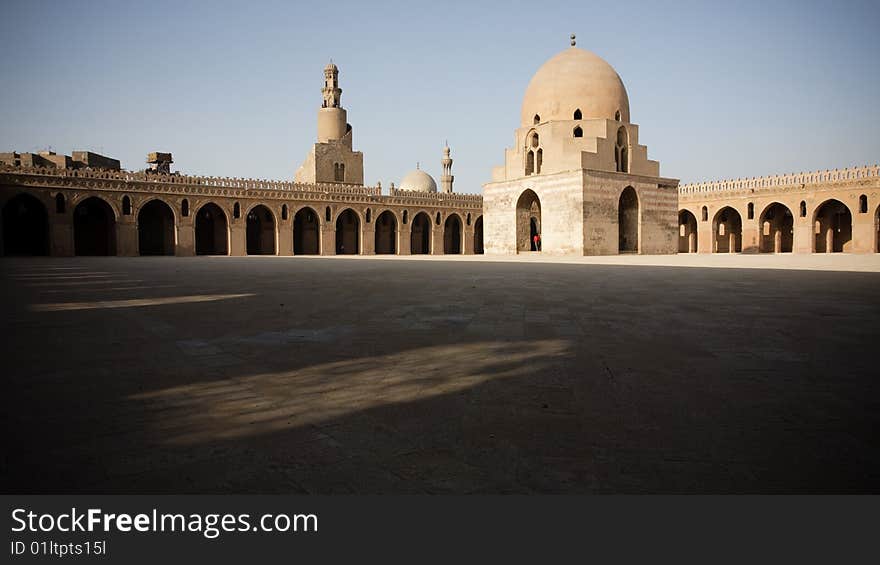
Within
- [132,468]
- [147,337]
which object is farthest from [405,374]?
[147,337]

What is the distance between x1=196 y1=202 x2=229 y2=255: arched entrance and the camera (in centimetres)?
3328

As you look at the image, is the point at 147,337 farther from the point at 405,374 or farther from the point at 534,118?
the point at 534,118

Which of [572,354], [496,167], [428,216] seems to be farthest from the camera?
[428,216]

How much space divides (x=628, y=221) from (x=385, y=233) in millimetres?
17826

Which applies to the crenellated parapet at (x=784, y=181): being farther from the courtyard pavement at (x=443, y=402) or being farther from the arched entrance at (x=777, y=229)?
the courtyard pavement at (x=443, y=402)

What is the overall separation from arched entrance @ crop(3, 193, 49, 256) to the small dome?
27938mm

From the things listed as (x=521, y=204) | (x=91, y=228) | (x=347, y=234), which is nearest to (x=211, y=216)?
(x=91, y=228)

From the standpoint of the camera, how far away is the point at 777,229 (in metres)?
35.6

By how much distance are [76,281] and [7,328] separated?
672 centimetres

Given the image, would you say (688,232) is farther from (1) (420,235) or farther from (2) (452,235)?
(1) (420,235)

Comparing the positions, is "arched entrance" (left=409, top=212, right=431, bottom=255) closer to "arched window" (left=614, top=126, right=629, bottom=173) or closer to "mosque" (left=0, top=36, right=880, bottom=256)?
"mosque" (left=0, top=36, right=880, bottom=256)

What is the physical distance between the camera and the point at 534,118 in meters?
28.3

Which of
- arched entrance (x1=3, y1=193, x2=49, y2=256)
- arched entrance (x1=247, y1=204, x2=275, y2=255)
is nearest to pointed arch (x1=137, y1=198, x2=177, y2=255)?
arched entrance (x1=3, y1=193, x2=49, y2=256)

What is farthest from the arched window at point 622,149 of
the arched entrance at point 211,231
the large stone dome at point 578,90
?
the arched entrance at point 211,231
